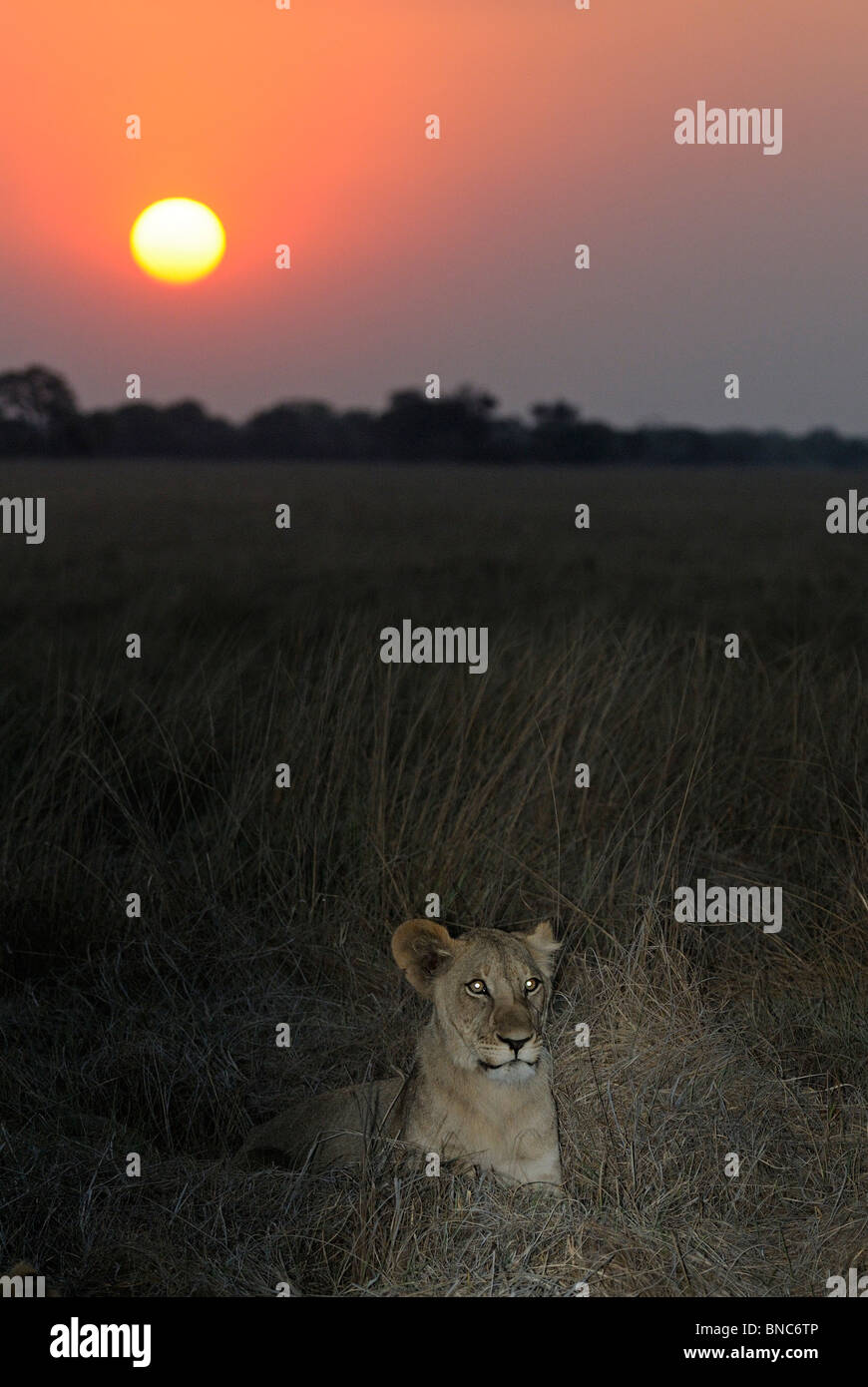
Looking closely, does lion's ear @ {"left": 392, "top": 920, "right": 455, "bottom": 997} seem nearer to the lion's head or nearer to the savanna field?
the lion's head

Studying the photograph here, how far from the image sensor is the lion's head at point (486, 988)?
12.5 feet

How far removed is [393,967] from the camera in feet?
18.0

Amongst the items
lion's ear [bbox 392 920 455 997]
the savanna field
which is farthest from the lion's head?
the savanna field

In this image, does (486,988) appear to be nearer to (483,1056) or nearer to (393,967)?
(483,1056)

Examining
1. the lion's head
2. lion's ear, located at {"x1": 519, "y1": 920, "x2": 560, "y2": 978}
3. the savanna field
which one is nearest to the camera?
the lion's head

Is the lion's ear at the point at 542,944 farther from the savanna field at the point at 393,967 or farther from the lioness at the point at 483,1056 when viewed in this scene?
the savanna field at the point at 393,967

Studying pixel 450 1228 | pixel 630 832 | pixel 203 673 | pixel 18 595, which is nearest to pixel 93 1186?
pixel 450 1228

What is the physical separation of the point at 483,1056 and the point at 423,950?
0.36 metres

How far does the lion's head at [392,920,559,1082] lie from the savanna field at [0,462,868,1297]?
0.39 metres

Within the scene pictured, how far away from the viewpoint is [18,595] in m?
17.6

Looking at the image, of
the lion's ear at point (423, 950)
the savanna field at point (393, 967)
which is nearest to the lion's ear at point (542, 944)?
the lion's ear at point (423, 950)

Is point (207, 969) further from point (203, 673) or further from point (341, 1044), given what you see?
point (203, 673)

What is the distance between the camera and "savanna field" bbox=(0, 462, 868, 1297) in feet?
13.0

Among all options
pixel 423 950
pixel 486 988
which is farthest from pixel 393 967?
pixel 486 988
